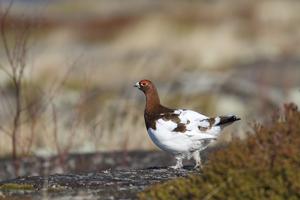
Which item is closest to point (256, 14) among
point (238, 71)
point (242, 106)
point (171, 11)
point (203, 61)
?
point (171, 11)

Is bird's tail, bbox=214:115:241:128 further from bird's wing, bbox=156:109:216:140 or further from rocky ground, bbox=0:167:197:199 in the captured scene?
rocky ground, bbox=0:167:197:199

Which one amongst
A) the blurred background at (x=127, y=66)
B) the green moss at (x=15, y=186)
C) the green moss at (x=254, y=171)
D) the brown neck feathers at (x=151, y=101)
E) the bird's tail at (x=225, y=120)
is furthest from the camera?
the blurred background at (x=127, y=66)

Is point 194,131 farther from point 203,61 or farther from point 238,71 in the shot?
point 203,61

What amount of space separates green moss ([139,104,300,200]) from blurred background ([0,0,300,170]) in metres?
0.72

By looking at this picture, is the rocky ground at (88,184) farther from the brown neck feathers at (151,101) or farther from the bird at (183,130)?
the brown neck feathers at (151,101)

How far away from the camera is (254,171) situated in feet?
20.9

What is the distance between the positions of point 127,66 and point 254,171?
77.3ft

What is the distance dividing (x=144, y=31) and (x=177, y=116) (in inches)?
1456

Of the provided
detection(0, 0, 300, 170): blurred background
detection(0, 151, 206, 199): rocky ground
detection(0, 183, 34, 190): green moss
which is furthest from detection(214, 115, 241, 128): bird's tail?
detection(0, 183, 34, 190): green moss

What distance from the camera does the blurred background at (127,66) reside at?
48.0 feet

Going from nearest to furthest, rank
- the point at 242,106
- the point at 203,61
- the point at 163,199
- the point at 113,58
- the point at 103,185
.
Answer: the point at 163,199
the point at 103,185
the point at 242,106
the point at 113,58
the point at 203,61

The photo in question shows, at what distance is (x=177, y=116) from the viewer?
27.8 ft

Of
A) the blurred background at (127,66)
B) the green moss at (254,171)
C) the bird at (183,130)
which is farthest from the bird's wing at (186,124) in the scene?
the green moss at (254,171)

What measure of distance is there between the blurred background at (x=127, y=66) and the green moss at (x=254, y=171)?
0.72 m
